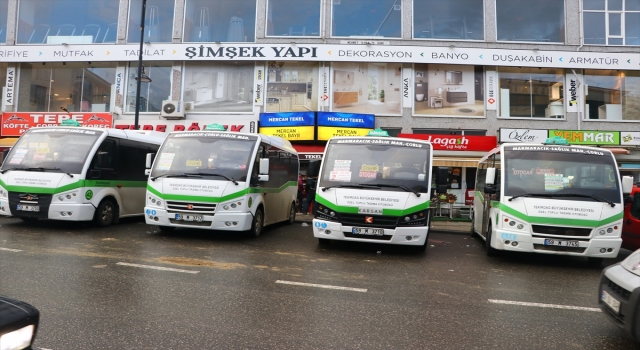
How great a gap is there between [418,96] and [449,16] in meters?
3.90

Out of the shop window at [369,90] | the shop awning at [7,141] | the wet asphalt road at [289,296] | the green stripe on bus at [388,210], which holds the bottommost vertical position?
the wet asphalt road at [289,296]

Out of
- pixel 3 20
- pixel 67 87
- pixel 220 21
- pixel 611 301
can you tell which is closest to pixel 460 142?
Result: pixel 220 21

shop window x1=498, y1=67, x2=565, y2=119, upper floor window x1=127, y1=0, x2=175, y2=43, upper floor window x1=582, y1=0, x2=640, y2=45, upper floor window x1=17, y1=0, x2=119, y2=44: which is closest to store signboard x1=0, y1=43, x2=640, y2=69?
shop window x1=498, y1=67, x2=565, y2=119

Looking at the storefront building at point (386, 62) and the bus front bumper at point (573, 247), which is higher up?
the storefront building at point (386, 62)

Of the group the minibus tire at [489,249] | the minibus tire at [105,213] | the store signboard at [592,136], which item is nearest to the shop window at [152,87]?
the minibus tire at [105,213]

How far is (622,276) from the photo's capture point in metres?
4.55

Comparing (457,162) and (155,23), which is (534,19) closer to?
(457,162)

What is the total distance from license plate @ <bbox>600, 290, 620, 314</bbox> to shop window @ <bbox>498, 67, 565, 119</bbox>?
62.5ft

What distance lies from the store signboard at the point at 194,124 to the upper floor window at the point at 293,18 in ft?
13.9

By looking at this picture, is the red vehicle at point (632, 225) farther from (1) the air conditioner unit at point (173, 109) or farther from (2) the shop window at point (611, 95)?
(1) the air conditioner unit at point (173, 109)

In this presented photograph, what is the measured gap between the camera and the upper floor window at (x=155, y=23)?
2375 cm

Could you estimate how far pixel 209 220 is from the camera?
10.9 metres

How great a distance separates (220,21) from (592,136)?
17374 mm

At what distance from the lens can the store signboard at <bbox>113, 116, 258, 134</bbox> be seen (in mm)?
22953
